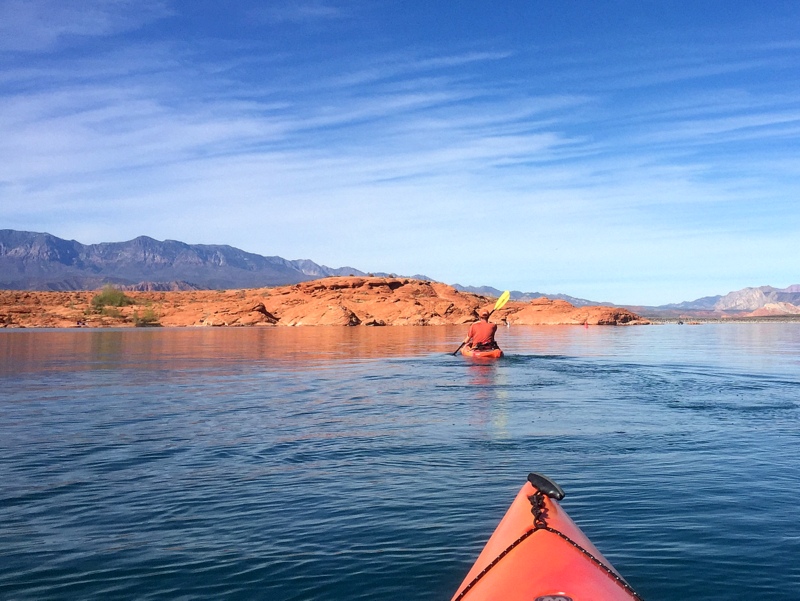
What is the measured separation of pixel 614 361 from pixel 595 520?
79.0ft

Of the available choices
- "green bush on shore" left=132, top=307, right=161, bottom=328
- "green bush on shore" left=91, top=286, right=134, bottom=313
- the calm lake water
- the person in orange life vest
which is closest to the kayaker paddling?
the person in orange life vest

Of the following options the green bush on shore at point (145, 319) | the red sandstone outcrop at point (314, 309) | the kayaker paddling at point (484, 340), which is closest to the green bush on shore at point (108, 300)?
the red sandstone outcrop at point (314, 309)

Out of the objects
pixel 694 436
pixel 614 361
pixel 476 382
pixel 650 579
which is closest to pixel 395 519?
pixel 650 579

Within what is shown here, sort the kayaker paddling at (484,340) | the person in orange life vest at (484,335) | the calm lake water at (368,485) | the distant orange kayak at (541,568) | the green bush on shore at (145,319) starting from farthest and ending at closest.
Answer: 1. the green bush on shore at (145,319)
2. the person in orange life vest at (484,335)
3. the kayaker paddling at (484,340)
4. the calm lake water at (368,485)
5. the distant orange kayak at (541,568)

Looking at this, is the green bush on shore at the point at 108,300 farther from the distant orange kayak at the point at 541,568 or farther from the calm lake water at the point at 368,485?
the distant orange kayak at the point at 541,568

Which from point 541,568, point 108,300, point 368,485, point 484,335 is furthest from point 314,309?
point 541,568

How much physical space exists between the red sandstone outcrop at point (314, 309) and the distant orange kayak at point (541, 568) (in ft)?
265

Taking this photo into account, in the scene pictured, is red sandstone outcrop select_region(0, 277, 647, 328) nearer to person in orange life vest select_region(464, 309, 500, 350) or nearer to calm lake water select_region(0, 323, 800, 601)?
person in orange life vest select_region(464, 309, 500, 350)

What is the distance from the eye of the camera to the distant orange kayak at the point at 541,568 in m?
4.43

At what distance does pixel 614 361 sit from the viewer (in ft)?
101

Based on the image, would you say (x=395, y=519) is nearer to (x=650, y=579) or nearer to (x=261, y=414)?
(x=650, y=579)

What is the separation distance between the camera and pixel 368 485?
9.27 m

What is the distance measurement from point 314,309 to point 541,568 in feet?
278

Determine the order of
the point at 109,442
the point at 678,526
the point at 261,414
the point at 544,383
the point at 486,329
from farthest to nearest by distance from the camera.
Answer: the point at 486,329
the point at 544,383
the point at 261,414
the point at 109,442
the point at 678,526
